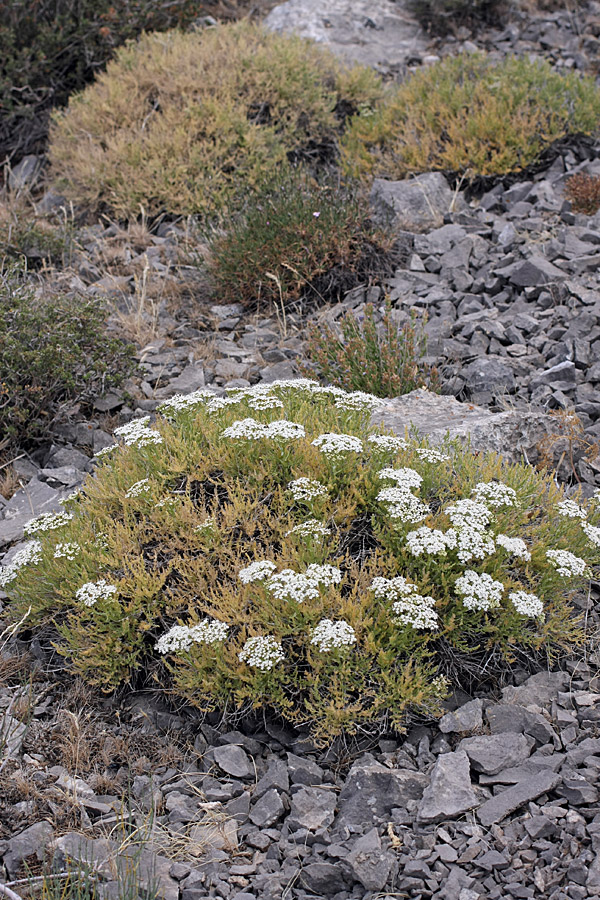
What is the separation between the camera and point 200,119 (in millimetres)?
→ 8461

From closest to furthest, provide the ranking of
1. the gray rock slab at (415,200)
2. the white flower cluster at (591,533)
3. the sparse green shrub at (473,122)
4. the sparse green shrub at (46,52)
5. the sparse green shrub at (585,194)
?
the white flower cluster at (591,533)
the sparse green shrub at (585,194)
the gray rock slab at (415,200)
the sparse green shrub at (473,122)
the sparse green shrub at (46,52)

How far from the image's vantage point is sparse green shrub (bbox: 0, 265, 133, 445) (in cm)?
534

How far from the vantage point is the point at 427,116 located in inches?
344

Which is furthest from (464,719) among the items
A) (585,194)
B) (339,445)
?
(585,194)

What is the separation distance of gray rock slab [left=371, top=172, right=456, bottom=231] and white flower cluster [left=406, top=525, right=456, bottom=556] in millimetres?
4594

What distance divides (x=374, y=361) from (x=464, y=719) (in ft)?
9.01

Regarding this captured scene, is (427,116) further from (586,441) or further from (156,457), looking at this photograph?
(156,457)

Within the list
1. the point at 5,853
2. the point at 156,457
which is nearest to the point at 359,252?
the point at 156,457

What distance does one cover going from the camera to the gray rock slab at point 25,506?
462cm

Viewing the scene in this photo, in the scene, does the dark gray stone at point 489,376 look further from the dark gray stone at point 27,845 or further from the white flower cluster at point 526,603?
the dark gray stone at point 27,845

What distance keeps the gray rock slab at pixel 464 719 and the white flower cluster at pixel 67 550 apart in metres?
1.78

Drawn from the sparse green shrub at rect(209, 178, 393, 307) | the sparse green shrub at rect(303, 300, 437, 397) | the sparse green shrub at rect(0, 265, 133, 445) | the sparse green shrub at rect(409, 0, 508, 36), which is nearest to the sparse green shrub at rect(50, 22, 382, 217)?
the sparse green shrub at rect(209, 178, 393, 307)

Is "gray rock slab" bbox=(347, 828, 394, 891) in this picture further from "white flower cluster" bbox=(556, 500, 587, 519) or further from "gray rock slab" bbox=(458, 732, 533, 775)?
"white flower cluster" bbox=(556, 500, 587, 519)

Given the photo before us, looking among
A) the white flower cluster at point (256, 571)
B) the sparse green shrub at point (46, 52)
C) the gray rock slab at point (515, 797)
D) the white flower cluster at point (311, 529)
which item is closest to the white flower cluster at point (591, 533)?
the gray rock slab at point (515, 797)
